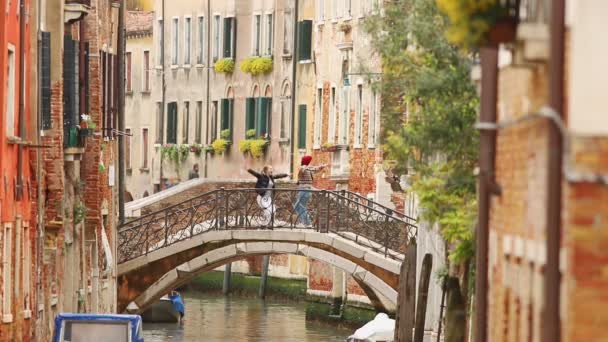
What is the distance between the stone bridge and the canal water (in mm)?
6307

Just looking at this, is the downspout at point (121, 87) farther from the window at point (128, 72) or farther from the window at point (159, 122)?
the window at point (128, 72)

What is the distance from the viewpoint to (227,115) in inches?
2800

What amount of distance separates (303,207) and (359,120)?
9.95m

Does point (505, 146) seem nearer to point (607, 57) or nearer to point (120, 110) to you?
point (607, 57)

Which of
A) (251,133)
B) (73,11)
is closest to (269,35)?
(251,133)

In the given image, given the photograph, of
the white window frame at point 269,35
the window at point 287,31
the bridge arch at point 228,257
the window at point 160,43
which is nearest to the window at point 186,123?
the window at point 160,43

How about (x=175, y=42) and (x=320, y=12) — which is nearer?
(x=320, y=12)

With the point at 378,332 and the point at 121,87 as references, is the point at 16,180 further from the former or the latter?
the point at 121,87

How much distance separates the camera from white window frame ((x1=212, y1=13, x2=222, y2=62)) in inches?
2835

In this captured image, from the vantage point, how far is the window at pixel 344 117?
5844 centimetres

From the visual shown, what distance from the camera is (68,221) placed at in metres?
37.9

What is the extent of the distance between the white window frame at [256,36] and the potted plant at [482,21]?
54.5m

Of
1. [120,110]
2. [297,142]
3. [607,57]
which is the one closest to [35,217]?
[120,110]

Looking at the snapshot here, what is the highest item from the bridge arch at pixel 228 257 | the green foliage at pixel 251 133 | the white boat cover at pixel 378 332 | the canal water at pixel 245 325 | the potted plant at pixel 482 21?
the potted plant at pixel 482 21
